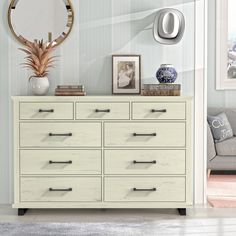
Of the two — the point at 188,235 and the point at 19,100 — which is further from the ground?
the point at 19,100

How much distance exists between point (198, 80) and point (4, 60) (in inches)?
58.8

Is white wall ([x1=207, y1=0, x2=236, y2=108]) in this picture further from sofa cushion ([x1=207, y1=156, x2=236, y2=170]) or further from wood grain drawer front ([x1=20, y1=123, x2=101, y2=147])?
wood grain drawer front ([x1=20, y1=123, x2=101, y2=147])

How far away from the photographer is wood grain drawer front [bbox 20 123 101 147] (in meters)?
4.84

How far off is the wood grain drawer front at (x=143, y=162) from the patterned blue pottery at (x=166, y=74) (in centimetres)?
54

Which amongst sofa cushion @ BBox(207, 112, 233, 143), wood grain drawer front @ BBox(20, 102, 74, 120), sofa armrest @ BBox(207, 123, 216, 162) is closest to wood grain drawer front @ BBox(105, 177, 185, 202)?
wood grain drawer front @ BBox(20, 102, 74, 120)

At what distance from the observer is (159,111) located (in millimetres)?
4828

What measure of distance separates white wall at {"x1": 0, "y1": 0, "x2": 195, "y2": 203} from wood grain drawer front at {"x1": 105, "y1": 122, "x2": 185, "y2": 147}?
48 cm

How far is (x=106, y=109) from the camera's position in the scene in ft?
15.8

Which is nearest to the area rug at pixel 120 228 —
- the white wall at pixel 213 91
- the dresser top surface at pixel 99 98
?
the dresser top surface at pixel 99 98

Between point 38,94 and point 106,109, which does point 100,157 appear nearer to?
point 106,109

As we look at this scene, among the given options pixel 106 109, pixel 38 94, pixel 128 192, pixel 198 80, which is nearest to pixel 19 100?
pixel 38 94

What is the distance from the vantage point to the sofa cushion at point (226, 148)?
6863mm

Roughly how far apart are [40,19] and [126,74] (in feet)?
2.53

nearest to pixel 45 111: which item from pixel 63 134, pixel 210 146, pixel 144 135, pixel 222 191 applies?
pixel 63 134
